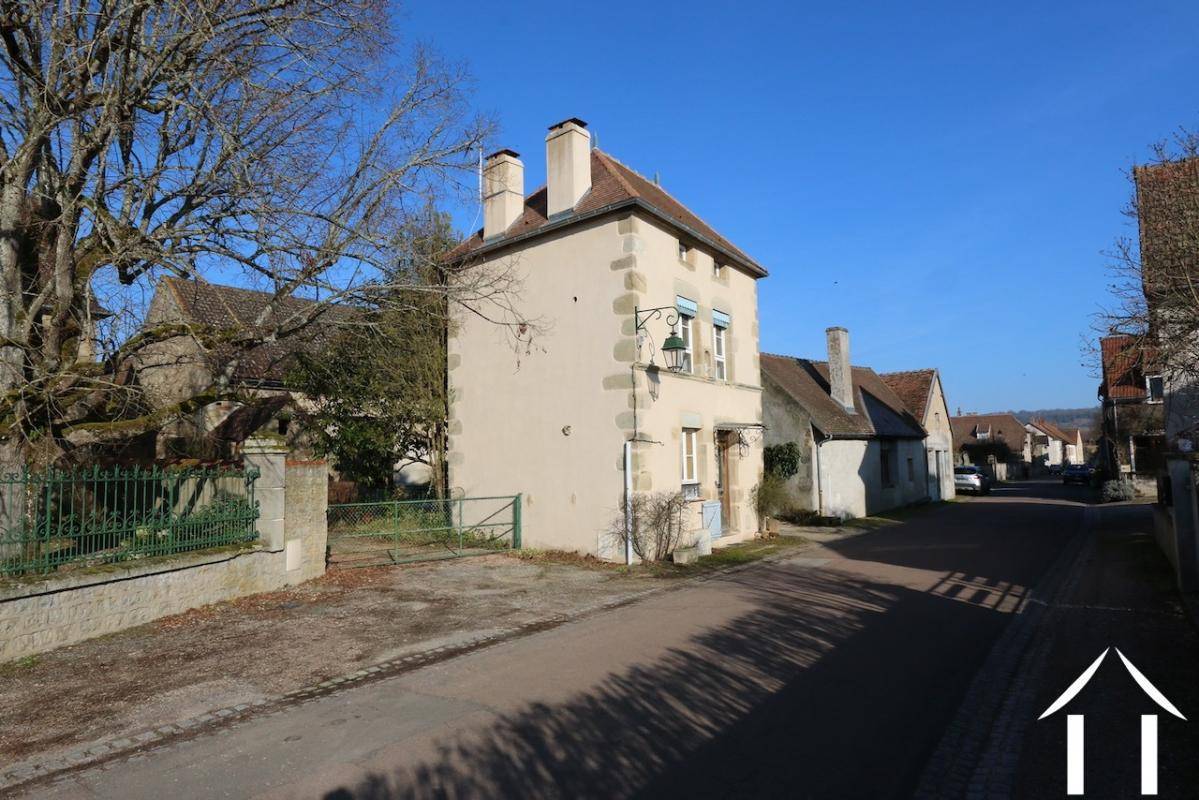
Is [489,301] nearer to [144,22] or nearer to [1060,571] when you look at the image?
[144,22]

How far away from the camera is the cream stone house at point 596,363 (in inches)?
533

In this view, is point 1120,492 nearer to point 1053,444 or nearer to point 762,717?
point 762,717

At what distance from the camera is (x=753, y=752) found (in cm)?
480

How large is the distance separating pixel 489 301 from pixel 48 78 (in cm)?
860

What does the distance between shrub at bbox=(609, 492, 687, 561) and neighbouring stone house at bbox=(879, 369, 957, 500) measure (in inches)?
880

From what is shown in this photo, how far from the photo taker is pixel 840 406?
1029 inches

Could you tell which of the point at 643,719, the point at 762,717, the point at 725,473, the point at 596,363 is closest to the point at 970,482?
the point at 725,473

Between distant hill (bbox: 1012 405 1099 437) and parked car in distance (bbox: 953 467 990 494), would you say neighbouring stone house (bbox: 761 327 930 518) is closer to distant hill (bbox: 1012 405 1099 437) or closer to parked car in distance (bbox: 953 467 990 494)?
parked car in distance (bbox: 953 467 990 494)

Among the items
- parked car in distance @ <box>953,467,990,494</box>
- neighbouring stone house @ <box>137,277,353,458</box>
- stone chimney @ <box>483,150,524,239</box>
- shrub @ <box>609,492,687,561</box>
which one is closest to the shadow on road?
shrub @ <box>609,492,687,561</box>

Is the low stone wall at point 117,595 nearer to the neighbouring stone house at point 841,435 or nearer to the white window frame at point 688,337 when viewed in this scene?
the white window frame at point 688,337

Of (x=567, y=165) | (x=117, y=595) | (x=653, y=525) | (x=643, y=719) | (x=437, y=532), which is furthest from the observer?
(x=437, y=532)

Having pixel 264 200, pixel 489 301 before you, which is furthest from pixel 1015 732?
pixel 489 301

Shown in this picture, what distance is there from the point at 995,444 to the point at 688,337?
170 feet

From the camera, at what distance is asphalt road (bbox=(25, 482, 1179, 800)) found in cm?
443
